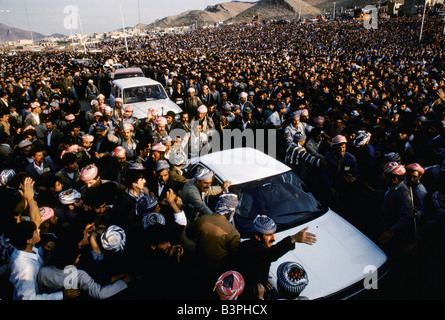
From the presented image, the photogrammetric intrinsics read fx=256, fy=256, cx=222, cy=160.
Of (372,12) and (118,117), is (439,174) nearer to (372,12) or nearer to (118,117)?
(118,117)

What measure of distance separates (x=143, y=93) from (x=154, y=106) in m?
1.01

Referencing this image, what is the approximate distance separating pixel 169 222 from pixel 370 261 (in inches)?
90.9

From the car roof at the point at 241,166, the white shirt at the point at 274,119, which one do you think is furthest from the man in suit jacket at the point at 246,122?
the car roof at the point at 241,166

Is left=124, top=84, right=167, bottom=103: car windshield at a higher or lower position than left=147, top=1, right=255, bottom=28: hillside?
lower

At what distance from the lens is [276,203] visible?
3465mm

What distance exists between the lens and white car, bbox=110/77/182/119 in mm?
8508

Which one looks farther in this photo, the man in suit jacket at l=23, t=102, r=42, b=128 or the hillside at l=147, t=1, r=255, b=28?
the hillside at l=147, t=1, r=255, b=28

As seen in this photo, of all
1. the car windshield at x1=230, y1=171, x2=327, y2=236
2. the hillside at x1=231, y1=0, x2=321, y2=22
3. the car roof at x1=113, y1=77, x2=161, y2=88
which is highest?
the hillside at x1=231, y1=0, x2=321, y2=22

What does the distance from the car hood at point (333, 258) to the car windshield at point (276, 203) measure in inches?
6.1

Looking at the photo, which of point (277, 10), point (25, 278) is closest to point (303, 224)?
point (25, 278)

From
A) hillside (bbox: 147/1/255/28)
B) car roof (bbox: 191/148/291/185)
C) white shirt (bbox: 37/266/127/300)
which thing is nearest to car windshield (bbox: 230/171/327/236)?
car roof (bbox: 191/148/291/185)

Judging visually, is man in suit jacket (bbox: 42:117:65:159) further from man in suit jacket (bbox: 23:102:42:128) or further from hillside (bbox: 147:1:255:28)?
hillside (bbox: 147:1:255:28)

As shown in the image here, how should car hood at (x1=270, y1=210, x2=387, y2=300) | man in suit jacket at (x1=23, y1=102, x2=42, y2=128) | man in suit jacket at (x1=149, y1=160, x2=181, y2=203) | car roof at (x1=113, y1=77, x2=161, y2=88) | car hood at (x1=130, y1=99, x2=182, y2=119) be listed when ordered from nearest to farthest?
1. car hood at (x1=270, y1=210, x2=387, y2=300)
2. man in suit jacket at (x1=149, y1=160, x2=181, y2=203)
3. man in suit jacket at (x1=23, y1=102, x2=42, y2=128)
4. car hood at (x1=130, y1=99, x2=182, y2=119)
5. car roof at (x1=113, y1=77, x2=161, y2=88)
